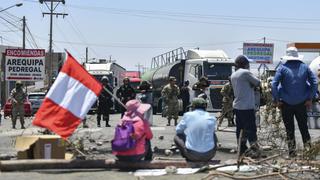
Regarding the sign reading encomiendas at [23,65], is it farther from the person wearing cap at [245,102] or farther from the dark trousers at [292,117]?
the dark trousers at [292,117]

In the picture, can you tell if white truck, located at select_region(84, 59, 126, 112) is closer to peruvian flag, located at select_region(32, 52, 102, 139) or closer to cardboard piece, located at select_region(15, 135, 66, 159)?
cardboard piece, located at select_region(15, 135, 66, 159)

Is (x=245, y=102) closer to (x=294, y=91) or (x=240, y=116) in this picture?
(x=240, y=116)

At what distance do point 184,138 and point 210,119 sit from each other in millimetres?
515

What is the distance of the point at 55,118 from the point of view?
859 centimetres

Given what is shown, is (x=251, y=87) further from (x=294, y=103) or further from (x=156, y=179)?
(x=156, y=179)

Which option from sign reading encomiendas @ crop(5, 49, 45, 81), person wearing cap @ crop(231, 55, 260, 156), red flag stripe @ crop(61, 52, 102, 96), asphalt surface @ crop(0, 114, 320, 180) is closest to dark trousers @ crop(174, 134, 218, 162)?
asphalt surface @ crop(0, 114, 320, 180)

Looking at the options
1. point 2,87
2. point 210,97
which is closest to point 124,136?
point 210,97

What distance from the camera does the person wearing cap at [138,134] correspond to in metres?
8.56

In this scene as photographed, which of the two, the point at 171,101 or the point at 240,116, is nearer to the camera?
the point at 240,116

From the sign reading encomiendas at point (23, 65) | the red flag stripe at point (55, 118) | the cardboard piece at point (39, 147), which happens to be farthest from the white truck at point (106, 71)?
the red flag stripe at point (55, 118)

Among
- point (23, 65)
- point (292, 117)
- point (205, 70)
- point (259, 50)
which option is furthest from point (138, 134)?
point (259, 50)

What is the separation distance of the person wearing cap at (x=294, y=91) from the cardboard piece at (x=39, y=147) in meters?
3.65

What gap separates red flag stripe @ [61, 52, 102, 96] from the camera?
347 inches

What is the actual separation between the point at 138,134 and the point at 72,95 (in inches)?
44.1
